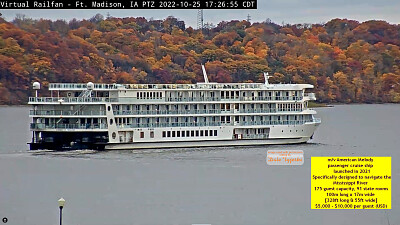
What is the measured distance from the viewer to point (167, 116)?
65.0m

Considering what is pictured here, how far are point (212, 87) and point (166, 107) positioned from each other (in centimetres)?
373

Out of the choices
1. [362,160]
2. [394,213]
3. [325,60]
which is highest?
[325,60]

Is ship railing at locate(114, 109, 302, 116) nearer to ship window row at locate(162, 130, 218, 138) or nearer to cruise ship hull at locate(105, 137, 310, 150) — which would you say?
ship window row at locate(162, 130, 218, 138)

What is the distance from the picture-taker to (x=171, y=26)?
6245 inches

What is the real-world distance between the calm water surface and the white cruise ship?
1178 millimetres

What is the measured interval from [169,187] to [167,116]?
14427mm

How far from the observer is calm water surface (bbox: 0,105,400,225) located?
43.7 meters

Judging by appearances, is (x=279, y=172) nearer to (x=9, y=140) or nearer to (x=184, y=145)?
(x=184, y=145)

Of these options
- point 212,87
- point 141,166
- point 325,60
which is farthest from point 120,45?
point 141,166

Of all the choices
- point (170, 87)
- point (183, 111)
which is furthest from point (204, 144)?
point (170, 87)

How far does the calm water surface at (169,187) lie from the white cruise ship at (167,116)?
3.86 feet

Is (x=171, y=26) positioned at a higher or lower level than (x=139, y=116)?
higher

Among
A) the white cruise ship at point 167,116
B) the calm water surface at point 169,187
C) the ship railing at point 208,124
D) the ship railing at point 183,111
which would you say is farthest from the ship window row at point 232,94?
the calm water surface at point 169,187

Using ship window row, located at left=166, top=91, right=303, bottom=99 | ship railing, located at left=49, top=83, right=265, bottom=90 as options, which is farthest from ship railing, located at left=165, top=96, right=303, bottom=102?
ship railing, located at left=49, top=83, right=265, bottom=90
